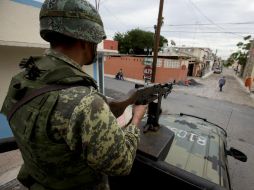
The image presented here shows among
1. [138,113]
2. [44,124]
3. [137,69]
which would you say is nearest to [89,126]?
[44,124]

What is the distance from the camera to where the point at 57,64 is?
1055 millimetres

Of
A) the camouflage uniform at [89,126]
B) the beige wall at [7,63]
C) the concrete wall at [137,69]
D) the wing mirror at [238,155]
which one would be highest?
the camouflage uniform at [89,126]

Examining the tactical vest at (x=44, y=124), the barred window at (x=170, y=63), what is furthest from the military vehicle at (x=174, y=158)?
the barred window at (x=170, y=63)

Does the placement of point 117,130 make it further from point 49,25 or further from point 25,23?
point 25,23

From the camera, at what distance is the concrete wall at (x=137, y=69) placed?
23.4 metres

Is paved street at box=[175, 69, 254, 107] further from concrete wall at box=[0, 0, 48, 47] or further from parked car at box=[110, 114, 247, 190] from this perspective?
parked car at box=[110, 114, 247, 190]

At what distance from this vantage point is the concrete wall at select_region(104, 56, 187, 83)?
76.8 ft

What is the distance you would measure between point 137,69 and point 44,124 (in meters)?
24.5

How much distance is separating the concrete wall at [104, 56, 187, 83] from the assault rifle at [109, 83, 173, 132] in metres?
21.0

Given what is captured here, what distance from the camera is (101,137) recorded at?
938 mm

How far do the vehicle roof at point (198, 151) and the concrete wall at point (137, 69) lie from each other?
20390 mm

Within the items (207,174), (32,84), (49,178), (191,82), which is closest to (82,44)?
(32,84)

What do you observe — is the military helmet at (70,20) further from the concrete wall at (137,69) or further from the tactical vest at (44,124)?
the concrete wall at (137,69)

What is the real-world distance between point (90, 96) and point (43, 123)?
248 millimetres
